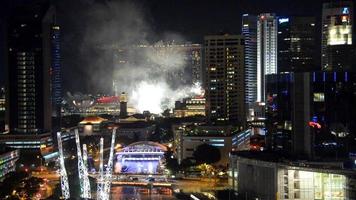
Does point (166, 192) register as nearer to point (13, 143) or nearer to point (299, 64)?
point (13, 143)

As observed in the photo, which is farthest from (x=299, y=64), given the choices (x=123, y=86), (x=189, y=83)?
(x=123, y=86)

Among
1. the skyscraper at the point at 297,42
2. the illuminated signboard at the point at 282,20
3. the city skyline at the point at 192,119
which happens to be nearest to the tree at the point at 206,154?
the city skyline at the point at 192,119

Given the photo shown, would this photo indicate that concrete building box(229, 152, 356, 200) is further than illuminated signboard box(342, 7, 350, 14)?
No

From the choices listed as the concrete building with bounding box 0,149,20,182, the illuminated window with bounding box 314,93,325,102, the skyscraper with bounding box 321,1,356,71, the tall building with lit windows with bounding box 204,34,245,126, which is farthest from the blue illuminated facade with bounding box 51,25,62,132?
the illuminated window with bounding box 314,93,325,102

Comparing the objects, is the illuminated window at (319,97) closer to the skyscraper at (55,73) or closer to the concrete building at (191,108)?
the skyscraper at (55,73)

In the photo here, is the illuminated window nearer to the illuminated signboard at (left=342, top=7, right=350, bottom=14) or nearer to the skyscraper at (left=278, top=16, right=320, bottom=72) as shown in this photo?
the illuminated signboard at (left=342, top=7, right=350, bottom=14)

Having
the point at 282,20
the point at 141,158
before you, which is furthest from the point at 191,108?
the point at 141,158

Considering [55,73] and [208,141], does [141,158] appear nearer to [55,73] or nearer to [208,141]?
[208,141]
